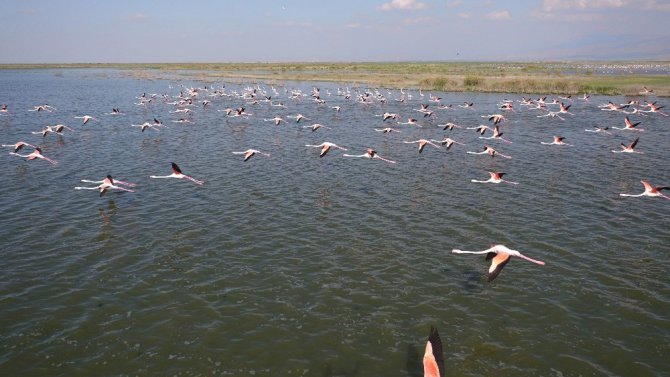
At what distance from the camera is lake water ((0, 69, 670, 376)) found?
38.9 feet

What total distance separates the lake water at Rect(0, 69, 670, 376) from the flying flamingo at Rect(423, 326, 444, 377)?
13.3ft

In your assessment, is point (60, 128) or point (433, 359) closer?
point (433, 359)

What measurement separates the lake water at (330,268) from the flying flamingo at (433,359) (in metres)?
4.05

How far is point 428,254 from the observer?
17141mm

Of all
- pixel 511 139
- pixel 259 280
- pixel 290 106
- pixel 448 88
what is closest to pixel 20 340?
pixel 259 280

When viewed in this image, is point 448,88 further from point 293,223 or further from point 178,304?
point 178,304

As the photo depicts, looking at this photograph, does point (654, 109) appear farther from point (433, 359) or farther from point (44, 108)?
point (44, 108)

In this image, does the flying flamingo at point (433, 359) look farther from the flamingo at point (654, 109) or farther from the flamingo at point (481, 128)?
the flamingo at point (654, 109)

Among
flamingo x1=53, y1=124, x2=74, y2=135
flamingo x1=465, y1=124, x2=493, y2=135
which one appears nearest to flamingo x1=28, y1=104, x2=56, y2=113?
flamingo x1=53, y1=124, x2=74, y2=135

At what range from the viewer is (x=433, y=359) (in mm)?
6828

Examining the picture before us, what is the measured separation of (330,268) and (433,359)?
946cm

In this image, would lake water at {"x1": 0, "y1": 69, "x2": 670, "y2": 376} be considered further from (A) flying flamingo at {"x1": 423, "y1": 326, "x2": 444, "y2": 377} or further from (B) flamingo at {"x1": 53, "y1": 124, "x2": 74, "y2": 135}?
(B) flamingo at {"x1": 53, "y1": 124, "x2": 74, "y2": 135}

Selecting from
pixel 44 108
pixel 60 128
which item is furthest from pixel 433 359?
pixel 44 108

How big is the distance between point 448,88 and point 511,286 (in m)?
72.0
